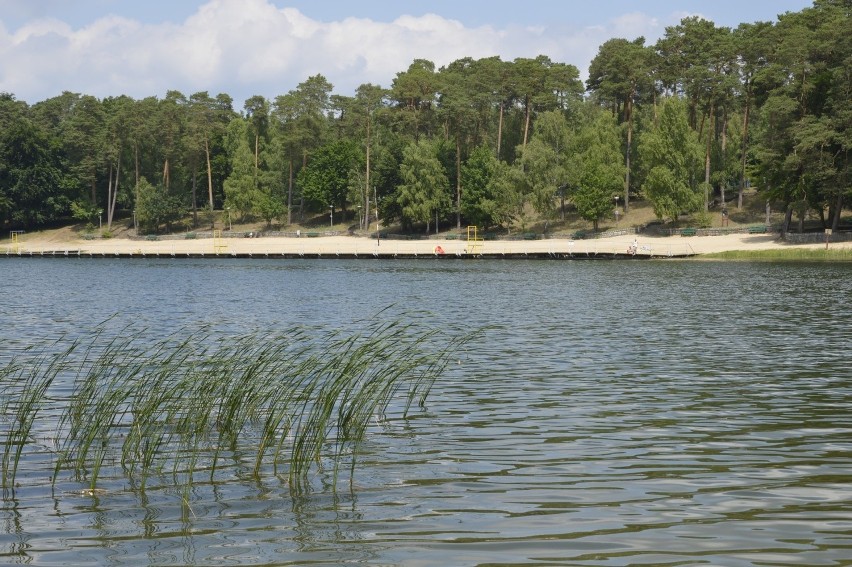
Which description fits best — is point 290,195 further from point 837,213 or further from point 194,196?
point 837,213

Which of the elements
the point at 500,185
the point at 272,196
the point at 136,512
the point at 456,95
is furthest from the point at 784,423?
the point at 272,196

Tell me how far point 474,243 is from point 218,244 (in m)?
32.3

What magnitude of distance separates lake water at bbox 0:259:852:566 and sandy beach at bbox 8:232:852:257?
57.5 metres

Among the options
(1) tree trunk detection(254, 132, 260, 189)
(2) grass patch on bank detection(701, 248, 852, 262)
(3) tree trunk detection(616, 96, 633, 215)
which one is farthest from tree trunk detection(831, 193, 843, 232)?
(1) tree trunk detection(254, 132, 260, 189)

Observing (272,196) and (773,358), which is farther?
(272,196)

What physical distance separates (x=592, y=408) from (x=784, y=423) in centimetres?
307

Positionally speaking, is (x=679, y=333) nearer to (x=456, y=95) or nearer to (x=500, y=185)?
(x=500, y=185)

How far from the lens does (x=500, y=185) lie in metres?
102

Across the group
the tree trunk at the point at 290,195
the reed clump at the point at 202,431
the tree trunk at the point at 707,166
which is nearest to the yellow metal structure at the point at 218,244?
the tree trunk at the point at 290,195

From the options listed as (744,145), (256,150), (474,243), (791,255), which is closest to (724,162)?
(744,145)

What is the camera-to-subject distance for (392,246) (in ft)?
339

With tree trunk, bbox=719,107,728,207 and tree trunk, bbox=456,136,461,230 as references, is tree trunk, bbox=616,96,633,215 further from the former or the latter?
tree trunk, bbox=456,136,461,230

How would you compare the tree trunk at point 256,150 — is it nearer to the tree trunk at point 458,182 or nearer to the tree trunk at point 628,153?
the tree trunk at point 458,182

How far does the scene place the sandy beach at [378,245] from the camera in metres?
86.5
